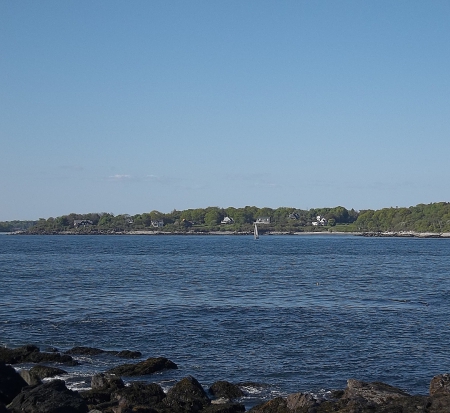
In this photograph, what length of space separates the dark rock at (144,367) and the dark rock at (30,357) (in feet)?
9.02

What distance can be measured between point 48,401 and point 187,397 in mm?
4625

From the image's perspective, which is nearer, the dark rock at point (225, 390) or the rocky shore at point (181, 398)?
the rocky shore at point (181, 398)

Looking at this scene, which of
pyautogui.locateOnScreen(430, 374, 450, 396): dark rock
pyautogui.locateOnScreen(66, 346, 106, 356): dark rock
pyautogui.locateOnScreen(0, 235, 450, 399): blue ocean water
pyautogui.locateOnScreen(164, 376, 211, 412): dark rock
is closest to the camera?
pyautogui.locateOnScreen(164, 376, 211, 412): dark rock

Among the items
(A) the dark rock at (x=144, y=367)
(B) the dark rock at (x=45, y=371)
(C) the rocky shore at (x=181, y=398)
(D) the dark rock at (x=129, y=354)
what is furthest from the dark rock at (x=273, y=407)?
(D) the dark rock at (x=129, y=354)

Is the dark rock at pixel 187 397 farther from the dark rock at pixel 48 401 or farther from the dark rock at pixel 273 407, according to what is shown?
the dark rock at pixel 48 401

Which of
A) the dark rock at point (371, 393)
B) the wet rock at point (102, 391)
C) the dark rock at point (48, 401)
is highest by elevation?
the dark rock at point (48, 401)

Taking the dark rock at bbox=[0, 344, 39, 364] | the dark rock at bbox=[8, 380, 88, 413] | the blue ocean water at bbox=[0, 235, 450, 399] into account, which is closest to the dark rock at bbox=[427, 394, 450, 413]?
the blue ocean water at bbox=[0, 235, 450, 399]

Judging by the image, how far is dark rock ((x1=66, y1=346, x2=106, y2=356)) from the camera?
92.4 feet

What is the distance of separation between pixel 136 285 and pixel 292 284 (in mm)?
13851

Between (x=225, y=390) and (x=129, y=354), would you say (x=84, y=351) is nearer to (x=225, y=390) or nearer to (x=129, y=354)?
(x=129, y=354)

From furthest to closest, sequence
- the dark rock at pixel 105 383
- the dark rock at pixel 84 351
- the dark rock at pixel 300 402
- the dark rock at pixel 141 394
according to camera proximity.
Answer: the dark rock at pixel 84 351
the dark rock at pixel 105 383
the dark rock at pixel 141 394
the dark rock at pixel 300 402

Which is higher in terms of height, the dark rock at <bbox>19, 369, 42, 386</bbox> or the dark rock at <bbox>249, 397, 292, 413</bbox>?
the dark rock at <bbox>19, 369, 42, 386</bbox>

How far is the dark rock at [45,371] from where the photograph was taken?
23.9m

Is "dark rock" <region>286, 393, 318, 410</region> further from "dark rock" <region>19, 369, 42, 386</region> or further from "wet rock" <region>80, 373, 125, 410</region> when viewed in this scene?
"dark rock" <region>19, 369, 42, 386</region>
